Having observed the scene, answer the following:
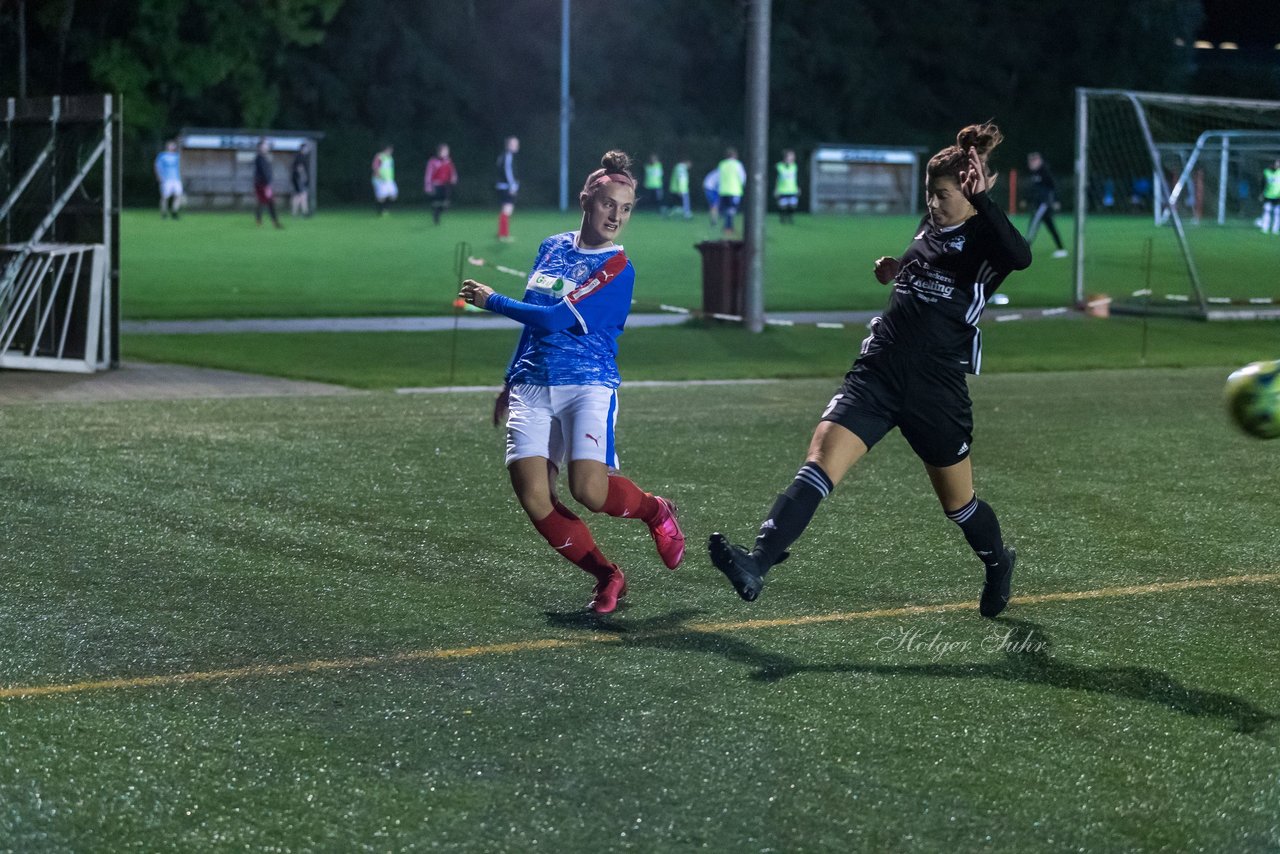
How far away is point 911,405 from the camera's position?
6082 millimetres

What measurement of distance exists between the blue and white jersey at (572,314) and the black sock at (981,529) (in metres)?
1.35

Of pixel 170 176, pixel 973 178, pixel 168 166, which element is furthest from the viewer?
pixel 170 176

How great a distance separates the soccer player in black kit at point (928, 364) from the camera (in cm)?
590

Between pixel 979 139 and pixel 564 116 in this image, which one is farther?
pixel 564 116

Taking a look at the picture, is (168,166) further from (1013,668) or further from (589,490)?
(1013,668)

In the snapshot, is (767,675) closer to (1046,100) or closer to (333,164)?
(333,164)

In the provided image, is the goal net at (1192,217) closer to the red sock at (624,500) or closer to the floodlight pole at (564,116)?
the red sock at (624,500)

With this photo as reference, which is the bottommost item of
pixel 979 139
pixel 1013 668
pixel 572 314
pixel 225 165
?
pixel 1013 668

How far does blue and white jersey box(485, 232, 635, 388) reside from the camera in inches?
242

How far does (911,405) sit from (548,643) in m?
1.50

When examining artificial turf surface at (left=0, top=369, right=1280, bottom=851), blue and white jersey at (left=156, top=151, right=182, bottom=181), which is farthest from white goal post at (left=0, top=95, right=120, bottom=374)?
blue and white jersey at (left=156, top=151, right=182, bottom=181)

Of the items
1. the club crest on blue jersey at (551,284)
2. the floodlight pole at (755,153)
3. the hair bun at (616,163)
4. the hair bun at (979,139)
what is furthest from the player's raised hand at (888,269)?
the floodlight pole at (755,153)

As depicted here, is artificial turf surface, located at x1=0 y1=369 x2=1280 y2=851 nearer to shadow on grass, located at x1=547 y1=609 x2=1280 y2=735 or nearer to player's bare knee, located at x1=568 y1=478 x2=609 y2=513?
shadow on grass, located at x1=547 y1=609 x2=1280 y2=735

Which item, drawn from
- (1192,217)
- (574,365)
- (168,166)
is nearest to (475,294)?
(574,365)
